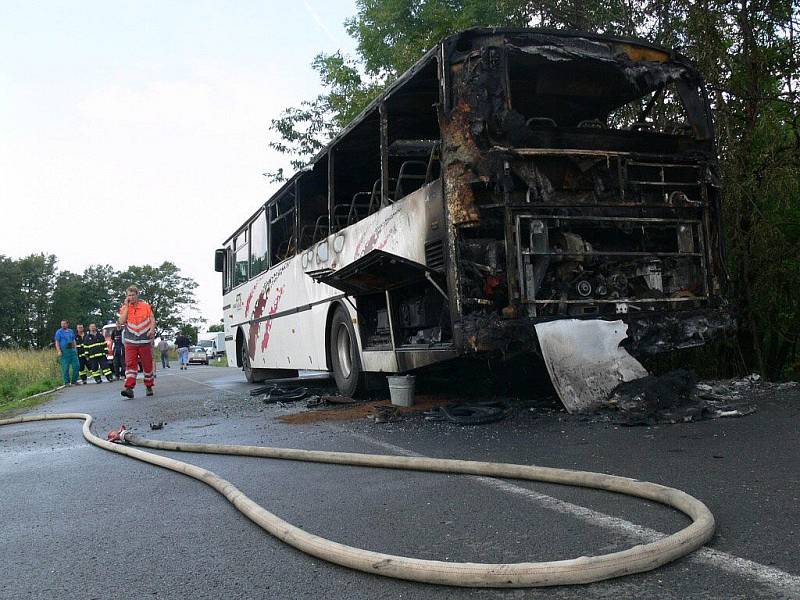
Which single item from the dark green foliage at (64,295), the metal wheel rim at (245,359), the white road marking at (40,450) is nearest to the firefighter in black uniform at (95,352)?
the metal wheel rim at (245,359)

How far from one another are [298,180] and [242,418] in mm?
3571

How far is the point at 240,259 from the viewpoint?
14078mm

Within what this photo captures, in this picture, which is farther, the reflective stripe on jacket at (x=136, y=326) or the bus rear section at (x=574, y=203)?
the reflective stripe on jacket at (x=136, y=326)

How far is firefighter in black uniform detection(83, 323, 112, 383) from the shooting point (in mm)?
19859

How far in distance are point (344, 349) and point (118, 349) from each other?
50.6ft

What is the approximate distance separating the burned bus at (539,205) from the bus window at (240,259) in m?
6.28

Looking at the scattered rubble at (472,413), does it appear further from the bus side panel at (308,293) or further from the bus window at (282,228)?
the bus window at (282,228)

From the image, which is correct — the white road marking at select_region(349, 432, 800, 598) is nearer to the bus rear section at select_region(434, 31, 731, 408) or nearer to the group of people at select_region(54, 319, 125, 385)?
the bus rear section at select_region(434, 31, 731, 408)

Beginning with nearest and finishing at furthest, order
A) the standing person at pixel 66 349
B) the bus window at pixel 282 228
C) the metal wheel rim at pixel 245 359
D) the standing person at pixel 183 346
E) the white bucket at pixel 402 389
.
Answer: the white bucket at pixel 402 389
the bus window at pixel 282 228
the metal wheel rim at pixel 245 359
the standing person at pixel 66 349
the standing person at pixel 183 346

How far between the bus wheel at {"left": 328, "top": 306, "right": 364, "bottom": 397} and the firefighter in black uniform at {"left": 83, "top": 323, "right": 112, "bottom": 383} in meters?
13.1

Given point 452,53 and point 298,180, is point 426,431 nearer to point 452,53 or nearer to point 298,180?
point 452,53

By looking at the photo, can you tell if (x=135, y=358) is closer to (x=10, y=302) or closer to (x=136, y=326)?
(x=136, y=326)

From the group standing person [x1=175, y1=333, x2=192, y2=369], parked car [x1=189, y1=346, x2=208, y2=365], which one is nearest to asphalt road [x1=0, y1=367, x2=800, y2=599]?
standing person [x1=175, y1=333, x2=192, y2=369]

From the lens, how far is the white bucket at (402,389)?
7219 millimetres
